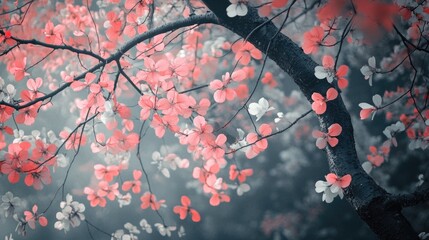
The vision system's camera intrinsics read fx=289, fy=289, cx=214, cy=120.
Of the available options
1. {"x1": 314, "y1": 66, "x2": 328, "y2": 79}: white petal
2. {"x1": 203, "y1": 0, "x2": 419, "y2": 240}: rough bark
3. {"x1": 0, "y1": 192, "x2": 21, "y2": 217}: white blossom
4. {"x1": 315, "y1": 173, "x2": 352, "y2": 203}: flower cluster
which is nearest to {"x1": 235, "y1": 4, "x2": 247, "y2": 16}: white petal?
{"x1": 203, "y1": 0, "x2": 419, "y2": 240}: rough bark

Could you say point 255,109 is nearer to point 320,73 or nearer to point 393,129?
point 320,73

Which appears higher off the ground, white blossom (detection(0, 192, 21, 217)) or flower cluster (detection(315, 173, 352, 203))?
white blossom (detection(0, 192, 21, 217))

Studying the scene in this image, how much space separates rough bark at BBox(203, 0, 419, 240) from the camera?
1.43m

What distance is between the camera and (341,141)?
166 centimetres

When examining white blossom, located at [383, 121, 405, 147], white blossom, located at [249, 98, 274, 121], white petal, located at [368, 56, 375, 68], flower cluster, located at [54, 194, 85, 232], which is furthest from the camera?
flower cluster, located at [54, 194, 85, 232]

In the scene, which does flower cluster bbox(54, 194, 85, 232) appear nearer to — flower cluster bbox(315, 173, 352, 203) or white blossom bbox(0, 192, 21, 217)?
white blossom bbox(0, 192, 21, 217)

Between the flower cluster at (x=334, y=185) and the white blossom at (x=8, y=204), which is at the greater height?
the white blossom at (x=8, y=204)

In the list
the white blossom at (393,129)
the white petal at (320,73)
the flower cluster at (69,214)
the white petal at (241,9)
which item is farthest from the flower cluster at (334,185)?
the flower cluster at (69,214)

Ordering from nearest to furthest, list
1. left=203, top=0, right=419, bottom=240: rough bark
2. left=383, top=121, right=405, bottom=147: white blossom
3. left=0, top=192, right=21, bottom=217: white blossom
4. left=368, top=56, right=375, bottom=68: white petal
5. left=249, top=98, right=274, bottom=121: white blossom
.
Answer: left=203, top=0, right=419, bottom=240: rough bark → left=368, top=56, right=375, bottom=68: white petal → left=249, top=98, right=274, bottom=121: white blossom → left=0, top=192, right=21, bottom=217: white blossom → left=383, top=121, right=405, bottom=147: white blossom

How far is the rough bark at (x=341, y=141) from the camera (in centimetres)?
143

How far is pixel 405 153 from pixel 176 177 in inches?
202

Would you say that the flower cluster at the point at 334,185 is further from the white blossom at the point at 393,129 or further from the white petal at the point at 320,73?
the white blossom at the point at 393,129

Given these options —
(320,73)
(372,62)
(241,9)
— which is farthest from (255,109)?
(372,62)

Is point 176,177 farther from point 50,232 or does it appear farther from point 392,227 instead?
point 392,227
